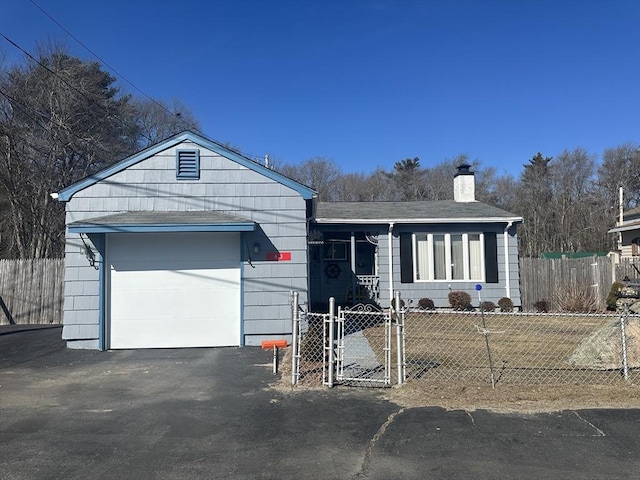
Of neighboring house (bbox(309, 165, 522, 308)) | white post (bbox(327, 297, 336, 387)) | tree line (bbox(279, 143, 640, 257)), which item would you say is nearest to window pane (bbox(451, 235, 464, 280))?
neighboring house (bbox(309, 165, 522, 308))

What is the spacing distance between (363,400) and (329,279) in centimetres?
920

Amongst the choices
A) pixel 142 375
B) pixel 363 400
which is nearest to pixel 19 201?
pixel 142 375

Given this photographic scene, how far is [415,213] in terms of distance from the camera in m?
14.6

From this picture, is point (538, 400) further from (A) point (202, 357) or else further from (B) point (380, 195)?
(B) point (380, 195)

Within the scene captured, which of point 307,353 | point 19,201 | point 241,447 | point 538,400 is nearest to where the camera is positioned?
point 241,447

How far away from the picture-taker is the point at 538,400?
546 cm

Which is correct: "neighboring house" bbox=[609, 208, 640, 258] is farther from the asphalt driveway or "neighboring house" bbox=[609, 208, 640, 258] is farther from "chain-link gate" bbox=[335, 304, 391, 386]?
the asphalt driveway

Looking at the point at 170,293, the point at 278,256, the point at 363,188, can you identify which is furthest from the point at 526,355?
the point at 363,188

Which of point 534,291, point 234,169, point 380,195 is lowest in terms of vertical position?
point 534,291

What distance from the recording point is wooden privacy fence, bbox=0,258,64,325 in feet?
44.4

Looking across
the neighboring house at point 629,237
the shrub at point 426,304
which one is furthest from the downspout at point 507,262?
the neighboring house at point 629,237

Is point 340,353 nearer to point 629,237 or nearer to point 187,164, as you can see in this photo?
point 187,164

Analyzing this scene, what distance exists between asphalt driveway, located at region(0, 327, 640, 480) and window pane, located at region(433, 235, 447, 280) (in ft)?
28.3

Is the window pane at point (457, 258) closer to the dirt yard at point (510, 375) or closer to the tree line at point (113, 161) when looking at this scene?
the dirt yard at point (510, 375)
